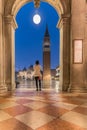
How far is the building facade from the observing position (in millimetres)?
8914

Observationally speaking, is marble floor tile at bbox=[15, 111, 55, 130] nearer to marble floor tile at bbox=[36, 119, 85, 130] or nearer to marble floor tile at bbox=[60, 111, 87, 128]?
marble floor tile at bbox=[36, 119, 85, 130]

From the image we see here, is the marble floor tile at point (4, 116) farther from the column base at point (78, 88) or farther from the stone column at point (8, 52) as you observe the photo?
the stone column at point (8, 52)

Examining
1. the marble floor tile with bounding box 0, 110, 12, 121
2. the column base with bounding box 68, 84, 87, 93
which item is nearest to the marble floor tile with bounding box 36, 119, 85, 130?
the marble floor tile with bounding box 0, 110, 12, 121

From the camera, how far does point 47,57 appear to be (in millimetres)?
45125

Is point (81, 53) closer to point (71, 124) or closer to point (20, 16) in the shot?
point (71, 124)

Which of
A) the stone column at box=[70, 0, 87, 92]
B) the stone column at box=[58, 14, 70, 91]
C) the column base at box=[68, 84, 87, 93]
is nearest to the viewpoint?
the column base at box=[68, 84, 87, 93]

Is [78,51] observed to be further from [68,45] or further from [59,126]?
[59,126]

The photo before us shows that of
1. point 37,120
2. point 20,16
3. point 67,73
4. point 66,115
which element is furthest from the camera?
point 20,16

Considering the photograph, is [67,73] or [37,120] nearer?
[37,120]

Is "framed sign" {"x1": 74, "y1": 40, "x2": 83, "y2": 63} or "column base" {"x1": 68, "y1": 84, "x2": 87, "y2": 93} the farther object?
"framed sign" {"x1": 74, "y1": 40, "x2": 83, "y2": 63}

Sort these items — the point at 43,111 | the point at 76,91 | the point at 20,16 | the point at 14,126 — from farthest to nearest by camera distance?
1. the point at 20,16
2. the point at 76,91
3. the point at 43,111
4. the point at 14,126

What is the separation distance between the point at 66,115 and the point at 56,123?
666 mm

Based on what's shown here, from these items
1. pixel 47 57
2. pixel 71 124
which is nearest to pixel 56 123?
pixel 71 124

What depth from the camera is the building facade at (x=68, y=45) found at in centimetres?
891
